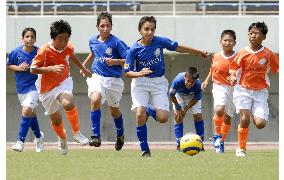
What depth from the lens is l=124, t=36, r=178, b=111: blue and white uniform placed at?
1396 centimetres

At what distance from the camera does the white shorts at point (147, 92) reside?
14.0 meters

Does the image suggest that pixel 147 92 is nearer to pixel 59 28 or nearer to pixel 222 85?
pixel 59 28

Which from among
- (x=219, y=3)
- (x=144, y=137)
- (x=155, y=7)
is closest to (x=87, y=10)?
(x=155, y=7)

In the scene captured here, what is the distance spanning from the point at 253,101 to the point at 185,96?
3.50 m

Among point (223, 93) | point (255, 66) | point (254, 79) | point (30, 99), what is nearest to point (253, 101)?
point (254, 79)

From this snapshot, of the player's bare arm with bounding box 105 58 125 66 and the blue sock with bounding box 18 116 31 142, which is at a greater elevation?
the player's bare arm with bounding box 105 58 125 66

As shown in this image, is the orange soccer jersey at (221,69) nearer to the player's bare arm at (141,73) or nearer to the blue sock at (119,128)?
the blue sock at (119,128)

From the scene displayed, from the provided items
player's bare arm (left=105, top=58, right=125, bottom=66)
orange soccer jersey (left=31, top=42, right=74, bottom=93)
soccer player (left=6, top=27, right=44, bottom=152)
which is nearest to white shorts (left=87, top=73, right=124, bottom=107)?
player's bare arm (left=105, top=58, right=125, bottom=66)

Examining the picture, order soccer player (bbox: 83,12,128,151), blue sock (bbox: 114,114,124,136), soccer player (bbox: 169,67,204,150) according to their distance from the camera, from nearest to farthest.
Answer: soccer player (bbox: 83,12,128,151) → blue sock (bbox: 114,114,124,136) → soccer player (bbox: 169,67,204,150)

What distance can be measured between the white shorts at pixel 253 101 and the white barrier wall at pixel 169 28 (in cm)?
1188

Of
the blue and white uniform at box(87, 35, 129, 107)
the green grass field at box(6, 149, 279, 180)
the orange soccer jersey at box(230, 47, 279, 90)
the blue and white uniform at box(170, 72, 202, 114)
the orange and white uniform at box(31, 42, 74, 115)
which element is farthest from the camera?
the blue and white uniform at box(170, 72, 202, 114)

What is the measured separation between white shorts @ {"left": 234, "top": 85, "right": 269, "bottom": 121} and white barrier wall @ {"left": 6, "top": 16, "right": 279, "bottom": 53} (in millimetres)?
11885

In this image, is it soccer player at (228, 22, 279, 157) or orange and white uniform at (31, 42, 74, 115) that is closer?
soccer player at (228, 22, 279, 157)

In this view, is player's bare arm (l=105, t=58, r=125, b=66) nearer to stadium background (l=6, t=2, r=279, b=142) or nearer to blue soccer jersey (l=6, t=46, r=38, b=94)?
blue soccer jersey (l=6, t=46, r=38, b=94)
